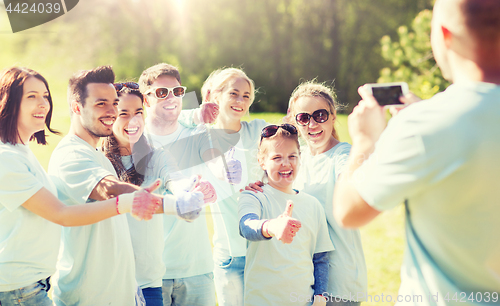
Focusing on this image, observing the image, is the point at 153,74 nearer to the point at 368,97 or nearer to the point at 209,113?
the point at 209,113

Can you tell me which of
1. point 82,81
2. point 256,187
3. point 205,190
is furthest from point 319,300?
point 82,81

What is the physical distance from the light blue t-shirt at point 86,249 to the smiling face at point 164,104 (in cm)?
95

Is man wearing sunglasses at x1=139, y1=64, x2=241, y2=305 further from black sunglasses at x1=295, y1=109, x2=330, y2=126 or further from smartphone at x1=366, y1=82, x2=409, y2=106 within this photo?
smartphone at x1=366, y1=82, x2=409, y2=106

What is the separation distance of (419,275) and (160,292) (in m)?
2.08

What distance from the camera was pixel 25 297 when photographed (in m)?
2.37

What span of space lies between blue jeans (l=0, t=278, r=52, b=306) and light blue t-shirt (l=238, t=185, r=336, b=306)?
4.00ft

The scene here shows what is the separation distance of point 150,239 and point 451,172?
223 cm

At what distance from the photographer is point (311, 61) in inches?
969

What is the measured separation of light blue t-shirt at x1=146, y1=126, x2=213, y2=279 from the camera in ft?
10.5

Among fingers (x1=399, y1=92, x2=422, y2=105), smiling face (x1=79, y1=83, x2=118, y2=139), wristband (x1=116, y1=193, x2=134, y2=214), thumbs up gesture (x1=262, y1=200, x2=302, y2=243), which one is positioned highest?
smiling face (x1=79, y1=83, x2=118, y2=139)

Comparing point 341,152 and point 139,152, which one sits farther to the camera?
point 139,152

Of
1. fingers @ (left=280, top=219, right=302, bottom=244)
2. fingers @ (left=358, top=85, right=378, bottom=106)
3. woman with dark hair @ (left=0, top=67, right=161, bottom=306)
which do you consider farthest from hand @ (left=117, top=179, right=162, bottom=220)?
fingers @ (left=358, top=85, right=378, bottom=106)

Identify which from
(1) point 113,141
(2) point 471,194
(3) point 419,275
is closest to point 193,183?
(1) point 113,141

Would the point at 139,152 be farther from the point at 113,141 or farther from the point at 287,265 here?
the point at 287,265
